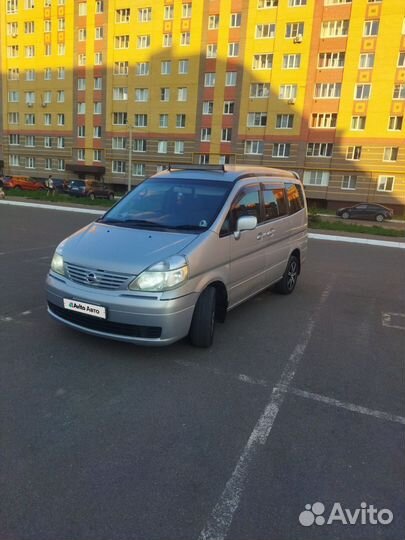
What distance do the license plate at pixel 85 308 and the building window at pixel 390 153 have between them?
124ft

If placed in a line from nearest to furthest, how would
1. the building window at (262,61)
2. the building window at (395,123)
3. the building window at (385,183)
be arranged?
the building window at (395,123), the building window at (385,183), the building window at (262,61)

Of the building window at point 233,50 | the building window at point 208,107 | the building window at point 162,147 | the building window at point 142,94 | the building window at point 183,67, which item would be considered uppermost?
the building window at point 233,50

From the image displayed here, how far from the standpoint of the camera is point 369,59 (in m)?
34.7

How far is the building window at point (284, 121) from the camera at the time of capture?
37.7 metres

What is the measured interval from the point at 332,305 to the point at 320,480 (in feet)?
13.2

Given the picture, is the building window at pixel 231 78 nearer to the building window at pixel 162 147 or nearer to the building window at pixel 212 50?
the building window at pixel 212 50

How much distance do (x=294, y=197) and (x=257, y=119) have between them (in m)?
35.5

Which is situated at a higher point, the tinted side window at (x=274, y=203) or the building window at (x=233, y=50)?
the building window at (x=233, y=50)

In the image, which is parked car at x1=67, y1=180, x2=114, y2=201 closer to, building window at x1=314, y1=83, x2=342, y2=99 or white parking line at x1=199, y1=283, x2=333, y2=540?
building window at x1=314, y1=83, x2=342, y2=99

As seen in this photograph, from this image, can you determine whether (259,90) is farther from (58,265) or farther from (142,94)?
(58,265)

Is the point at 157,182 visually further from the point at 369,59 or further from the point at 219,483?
the point at 369,59

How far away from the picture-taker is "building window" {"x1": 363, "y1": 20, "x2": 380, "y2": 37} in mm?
34156

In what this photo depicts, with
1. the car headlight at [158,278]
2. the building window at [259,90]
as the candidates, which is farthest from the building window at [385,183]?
the car headlight at [158,278]

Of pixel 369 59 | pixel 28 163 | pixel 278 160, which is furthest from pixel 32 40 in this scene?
pixel 369 59
